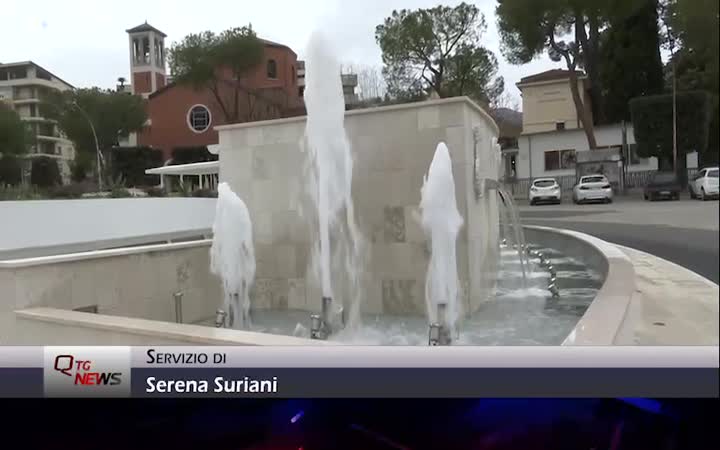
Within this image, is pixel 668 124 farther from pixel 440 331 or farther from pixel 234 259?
pixel 234 259

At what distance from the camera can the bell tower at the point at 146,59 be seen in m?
1.42

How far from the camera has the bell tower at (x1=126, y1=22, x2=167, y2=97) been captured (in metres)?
1.42

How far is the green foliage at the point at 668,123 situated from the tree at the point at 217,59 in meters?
0.82

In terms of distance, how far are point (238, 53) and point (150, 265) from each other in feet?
4.28

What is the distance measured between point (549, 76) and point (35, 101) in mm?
1179

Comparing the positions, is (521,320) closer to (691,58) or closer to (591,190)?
(591,190)

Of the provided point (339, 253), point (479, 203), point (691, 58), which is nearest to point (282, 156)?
point (339, 253)

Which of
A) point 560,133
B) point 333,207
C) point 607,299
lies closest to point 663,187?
point 560,133

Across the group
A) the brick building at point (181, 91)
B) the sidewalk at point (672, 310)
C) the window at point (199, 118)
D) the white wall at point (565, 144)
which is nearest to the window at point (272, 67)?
the brick building at point (181, 91)

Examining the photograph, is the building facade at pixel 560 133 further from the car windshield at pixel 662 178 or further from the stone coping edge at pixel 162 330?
the stone coping edge at pixel 162 330

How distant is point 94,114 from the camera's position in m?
1.42

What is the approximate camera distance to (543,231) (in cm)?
175

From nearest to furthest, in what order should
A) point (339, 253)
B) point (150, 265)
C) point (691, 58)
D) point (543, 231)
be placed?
point (691, 58)
point (543, 231)
point (150, 265)
point (339, 253)

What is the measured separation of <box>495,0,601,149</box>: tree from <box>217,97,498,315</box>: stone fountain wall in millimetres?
382
